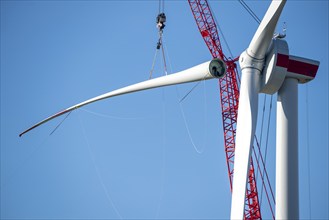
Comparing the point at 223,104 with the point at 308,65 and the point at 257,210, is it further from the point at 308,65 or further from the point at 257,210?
the point at 308,65

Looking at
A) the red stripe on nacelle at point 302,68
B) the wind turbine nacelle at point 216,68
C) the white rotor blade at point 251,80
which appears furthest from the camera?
the wind turbine nacelle at point 216,68

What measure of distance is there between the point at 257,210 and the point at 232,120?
9.92 m

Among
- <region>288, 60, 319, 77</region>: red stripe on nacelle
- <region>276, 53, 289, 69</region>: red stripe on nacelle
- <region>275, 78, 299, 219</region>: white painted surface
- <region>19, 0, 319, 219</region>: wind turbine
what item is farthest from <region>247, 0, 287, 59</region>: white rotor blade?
<region>275, 78, 299, 219</region>: white painted surface

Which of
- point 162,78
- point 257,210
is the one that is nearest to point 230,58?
point 257,210

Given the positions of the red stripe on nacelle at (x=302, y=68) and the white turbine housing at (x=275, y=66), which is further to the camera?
the red stripe on nacelle at (x=302, y=68)

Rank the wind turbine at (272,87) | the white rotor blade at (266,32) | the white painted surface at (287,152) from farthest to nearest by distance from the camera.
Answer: the white rotor blade at (266,32) < the wind turbine at (272,87) < the white painted surface at (287,152)

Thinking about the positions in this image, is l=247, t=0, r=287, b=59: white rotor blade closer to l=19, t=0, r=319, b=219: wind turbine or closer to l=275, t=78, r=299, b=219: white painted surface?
l=19, t=0, r=319, b=219: wind turbine

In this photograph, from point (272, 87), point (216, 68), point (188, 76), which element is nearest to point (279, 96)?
point (272, 87)

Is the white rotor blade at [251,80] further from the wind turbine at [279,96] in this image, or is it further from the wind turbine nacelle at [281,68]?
the wind turbine nacelle at [281,68]

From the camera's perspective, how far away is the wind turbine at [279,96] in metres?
24.2

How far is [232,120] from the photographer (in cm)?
6612

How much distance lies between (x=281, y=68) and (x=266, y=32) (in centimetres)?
164

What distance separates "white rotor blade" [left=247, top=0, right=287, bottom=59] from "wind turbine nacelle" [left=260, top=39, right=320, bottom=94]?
1.18 feet

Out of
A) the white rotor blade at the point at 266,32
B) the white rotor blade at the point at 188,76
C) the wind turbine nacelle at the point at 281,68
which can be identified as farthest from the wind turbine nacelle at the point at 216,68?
the wind turbine nacelle at the point at 281,68
